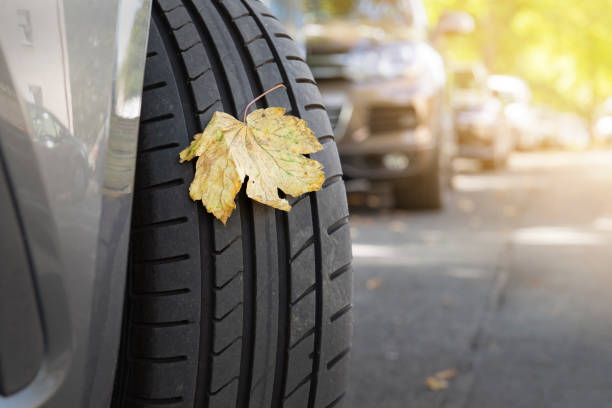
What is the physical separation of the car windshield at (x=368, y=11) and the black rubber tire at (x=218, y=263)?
5531 millimetres

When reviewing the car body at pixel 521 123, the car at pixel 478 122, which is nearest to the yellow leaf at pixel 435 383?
the car at pixel 478 122

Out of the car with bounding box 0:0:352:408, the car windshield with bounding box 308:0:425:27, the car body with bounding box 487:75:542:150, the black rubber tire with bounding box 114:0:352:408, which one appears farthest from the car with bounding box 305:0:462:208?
the car body with bounding box 487:75:542:150

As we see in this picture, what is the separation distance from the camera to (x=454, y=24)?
7188 mm

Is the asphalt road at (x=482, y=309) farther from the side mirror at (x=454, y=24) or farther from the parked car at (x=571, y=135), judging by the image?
the parked car at (x=571, y=135)

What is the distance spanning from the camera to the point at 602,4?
28938 mm

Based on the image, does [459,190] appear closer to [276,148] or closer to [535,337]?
[535,337]

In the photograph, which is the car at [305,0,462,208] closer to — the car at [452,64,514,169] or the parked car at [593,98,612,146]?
the car at [452,64,514,169]

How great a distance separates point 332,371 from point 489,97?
1262cm

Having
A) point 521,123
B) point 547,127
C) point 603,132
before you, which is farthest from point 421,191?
point 603,132

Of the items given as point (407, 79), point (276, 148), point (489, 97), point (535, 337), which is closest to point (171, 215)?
point (276, 148)

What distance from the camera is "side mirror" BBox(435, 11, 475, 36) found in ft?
23.4

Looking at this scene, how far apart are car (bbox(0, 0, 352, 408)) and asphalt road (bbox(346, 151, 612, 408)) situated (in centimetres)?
111

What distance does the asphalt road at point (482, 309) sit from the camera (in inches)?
102

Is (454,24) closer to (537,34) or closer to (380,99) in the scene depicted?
(380,99)
